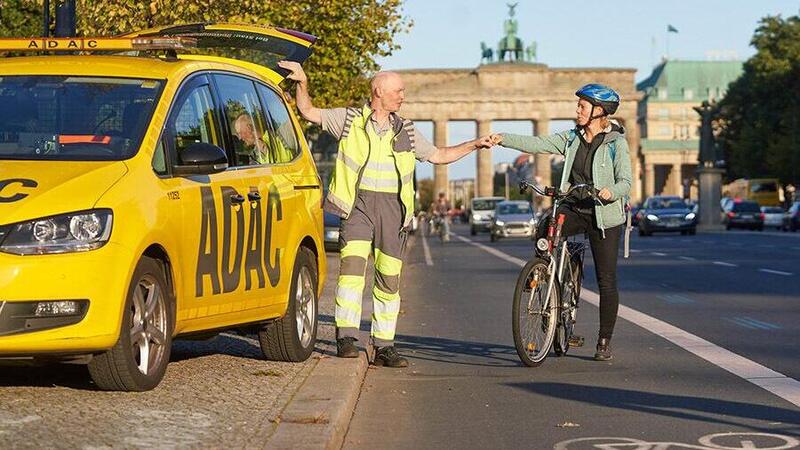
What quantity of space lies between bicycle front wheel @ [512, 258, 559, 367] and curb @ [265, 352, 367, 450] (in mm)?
1011

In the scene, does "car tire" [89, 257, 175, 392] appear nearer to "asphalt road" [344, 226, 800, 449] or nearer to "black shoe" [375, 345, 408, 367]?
"asphalt road" [344, 226, 800, 449]

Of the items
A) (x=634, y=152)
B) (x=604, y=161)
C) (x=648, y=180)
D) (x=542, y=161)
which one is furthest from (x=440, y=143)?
(x=604, y=161)

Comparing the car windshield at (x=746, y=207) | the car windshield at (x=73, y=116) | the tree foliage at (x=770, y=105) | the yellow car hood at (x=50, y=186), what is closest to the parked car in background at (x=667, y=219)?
the car windshield at (x=746, y=207)

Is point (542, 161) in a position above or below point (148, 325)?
below

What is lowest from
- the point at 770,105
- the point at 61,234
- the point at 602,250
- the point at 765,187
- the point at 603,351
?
the point at 765,187

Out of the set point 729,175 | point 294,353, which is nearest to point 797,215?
point 729,175

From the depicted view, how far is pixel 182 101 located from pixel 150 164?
80 centimetres

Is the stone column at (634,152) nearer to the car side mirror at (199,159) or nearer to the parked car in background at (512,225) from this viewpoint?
the parked car in background at (512,225)

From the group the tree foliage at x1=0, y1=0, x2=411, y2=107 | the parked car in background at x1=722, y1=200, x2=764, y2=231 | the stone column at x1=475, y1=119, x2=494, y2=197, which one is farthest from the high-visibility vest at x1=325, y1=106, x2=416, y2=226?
the stone column at x1=475, y1=119, x2=494, y2=197

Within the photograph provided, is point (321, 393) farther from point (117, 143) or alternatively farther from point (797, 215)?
point (797, 215)

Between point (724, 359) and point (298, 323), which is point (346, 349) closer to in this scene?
point (298, 323)

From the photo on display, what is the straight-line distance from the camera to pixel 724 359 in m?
11.9

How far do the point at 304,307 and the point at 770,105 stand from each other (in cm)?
9663

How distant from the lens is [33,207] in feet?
27.6
